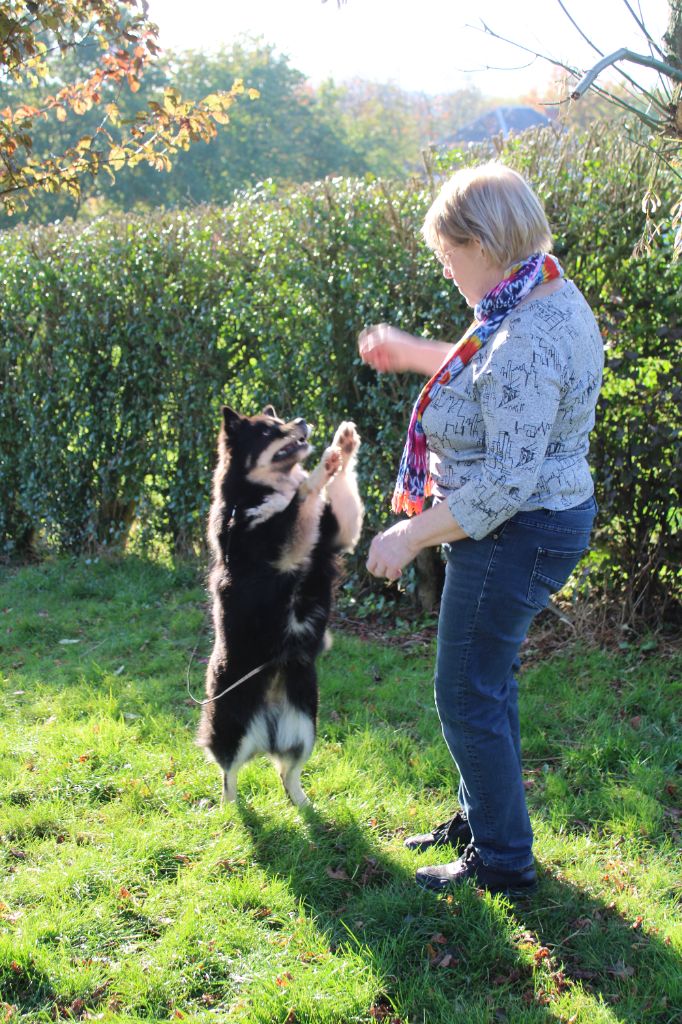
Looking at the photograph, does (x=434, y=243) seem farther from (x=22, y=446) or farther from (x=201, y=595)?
(x=22, y=446)

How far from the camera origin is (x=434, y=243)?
2.68 m

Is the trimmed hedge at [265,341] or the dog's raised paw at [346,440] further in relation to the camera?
the trimmed hedge at [265,341]

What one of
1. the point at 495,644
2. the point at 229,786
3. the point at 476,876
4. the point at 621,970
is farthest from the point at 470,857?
the point at 229,786

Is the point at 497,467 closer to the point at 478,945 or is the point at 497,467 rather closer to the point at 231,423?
the point at 478,945

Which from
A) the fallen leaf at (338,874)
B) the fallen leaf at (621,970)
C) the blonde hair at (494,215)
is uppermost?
the blonde hair at (494,215)

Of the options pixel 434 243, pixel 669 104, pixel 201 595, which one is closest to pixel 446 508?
pixel 434 243

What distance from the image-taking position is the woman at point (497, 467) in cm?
243

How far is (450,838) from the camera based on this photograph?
3387 mm

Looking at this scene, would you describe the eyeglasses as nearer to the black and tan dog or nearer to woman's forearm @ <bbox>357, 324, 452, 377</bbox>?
woman's forearm @ <bbox>357, 324, 452, 377</bbox>

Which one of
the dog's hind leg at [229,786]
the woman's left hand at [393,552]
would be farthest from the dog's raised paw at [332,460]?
the dog's hind leg at [229,786]

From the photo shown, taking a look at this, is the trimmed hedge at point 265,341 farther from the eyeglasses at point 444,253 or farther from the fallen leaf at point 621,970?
the fallen leaf at point 621,970

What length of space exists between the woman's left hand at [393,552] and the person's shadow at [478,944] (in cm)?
125

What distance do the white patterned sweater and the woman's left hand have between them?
17 cm

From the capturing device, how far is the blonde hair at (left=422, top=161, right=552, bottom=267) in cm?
249
